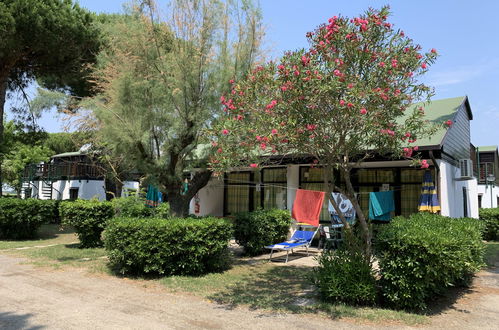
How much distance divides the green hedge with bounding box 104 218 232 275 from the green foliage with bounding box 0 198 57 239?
7694 mm

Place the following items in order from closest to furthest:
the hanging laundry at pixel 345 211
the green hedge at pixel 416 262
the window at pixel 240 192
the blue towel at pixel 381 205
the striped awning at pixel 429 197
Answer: the green hedge at pixel 416 262, the striped awning at pixel 429 197, the blue towel at pixel 381 205, the hanging laundry at pixel 345 211, the window at pixel 240 192

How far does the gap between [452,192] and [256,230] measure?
575cm

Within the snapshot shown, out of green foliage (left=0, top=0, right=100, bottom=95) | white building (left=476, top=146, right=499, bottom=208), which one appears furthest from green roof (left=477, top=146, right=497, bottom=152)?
green foliage (left=0, top=0, right=100, bottom=95)

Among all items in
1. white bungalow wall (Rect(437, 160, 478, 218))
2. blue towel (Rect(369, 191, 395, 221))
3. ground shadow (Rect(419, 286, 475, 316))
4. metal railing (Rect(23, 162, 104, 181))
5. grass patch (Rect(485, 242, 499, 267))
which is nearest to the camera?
ground shadow (Rect(419, 286, 475, 316))

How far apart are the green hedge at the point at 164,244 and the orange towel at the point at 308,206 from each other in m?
3.13

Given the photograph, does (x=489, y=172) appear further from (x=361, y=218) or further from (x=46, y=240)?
Result: (x=46, y=240)

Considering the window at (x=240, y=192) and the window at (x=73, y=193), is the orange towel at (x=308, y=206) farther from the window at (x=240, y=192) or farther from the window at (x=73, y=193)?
the window at (x=73, y=193)

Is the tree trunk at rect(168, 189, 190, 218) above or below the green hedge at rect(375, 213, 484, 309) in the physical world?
→ above

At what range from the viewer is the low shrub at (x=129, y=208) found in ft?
40.0

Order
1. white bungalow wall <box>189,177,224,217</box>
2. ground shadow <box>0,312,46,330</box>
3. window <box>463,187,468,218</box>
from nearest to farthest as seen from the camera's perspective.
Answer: ground shadow <box>0,312,46,330</box> → window <box>463,187,468,218</box> → white bungalow wall <box>189,177,224,217</box>

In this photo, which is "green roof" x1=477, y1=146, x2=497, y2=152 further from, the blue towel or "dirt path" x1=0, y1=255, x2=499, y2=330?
"dirt path" x1=0, y1=255, x2=499, y2=330

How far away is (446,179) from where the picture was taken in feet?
32.5

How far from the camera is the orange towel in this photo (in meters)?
10.1

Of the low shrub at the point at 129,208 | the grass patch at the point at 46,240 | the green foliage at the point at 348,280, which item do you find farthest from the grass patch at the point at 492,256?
the grass patch at the point at 46,240
